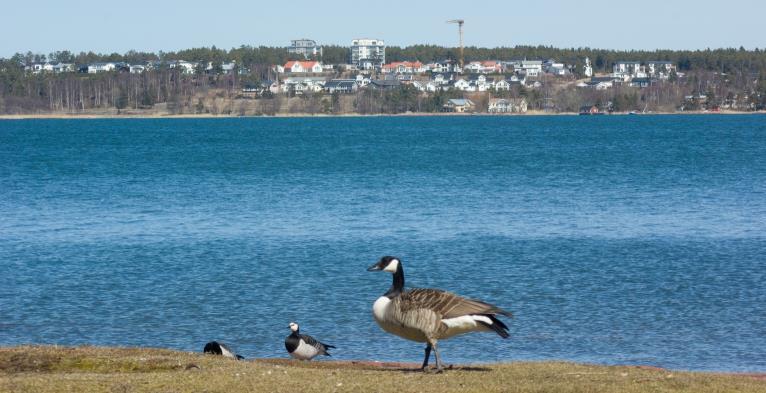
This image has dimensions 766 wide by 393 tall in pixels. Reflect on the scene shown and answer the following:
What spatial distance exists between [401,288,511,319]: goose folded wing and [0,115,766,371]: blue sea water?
21.7 feet

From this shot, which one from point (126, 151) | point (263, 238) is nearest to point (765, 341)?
point (263, 238)

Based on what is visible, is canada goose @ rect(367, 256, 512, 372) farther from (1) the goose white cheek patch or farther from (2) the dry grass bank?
(2) the dry grass bank

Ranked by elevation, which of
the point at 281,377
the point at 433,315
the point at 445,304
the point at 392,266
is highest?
the point at 392,266

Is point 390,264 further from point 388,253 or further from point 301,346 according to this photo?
point 388,253

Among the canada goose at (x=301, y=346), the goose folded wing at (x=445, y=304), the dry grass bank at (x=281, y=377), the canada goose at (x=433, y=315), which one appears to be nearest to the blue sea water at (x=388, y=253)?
the canada goose at (x=301, y=346)

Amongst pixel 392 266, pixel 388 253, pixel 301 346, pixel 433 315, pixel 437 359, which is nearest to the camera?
pixel 433 315

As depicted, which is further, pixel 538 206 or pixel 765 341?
pixel 538 206

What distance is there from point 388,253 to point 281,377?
21.2m

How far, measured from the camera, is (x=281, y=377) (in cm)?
1323

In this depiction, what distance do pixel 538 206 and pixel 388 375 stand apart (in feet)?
127

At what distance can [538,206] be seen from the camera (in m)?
51.6

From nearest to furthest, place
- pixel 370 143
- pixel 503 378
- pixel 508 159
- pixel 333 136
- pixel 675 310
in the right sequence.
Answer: pixel 503 378 → pixel 675 310 → pixel 508 159 → pixel 370 143 → pixel 333 136

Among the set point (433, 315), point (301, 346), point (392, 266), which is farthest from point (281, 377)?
point (301, 346)

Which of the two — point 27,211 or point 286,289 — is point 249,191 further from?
point 286,289
